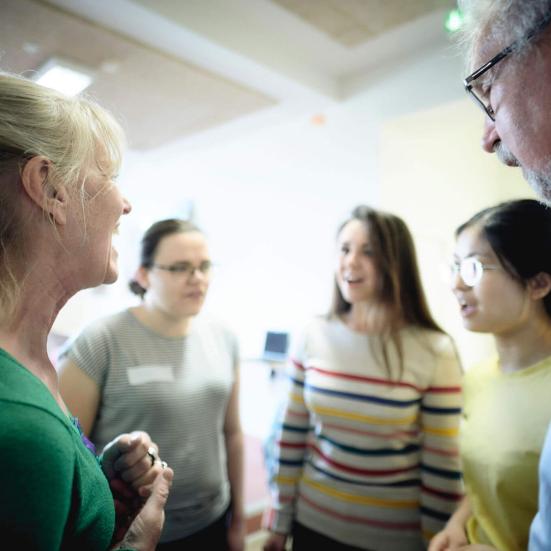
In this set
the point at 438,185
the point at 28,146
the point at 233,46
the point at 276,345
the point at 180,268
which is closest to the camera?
the point at 28,146

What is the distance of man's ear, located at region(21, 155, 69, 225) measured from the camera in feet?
2.40

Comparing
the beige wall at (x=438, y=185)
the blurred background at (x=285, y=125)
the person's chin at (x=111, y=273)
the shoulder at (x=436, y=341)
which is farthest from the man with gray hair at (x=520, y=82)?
the beige wall at (x=438, y=185)

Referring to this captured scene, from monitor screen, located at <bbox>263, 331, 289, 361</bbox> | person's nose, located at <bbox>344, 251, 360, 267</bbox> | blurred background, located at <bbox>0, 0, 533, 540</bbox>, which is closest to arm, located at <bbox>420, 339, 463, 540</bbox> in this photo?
person's nose, located at <bbox>344, 251, 360, 267</bbox>

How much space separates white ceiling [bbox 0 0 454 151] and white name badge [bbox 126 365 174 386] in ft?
4.21

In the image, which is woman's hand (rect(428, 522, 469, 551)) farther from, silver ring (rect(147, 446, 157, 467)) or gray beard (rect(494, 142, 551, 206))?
gray beard (rect(494, 142, 551, 206))

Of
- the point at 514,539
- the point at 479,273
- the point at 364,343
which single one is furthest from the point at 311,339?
the point at 514,539

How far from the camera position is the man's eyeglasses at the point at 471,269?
1.23 metres

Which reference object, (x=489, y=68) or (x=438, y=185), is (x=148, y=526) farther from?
(x=438, y=185)

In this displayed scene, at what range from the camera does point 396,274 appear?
1.59m

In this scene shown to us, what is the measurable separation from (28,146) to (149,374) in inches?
33.7

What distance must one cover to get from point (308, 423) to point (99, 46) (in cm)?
246

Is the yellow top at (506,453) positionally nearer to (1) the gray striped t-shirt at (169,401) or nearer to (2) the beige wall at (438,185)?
(1) the gray striped t-shirt at (169,401)

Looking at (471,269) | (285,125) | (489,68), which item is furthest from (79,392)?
(285,125)

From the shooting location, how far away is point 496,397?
1176 millimetres
